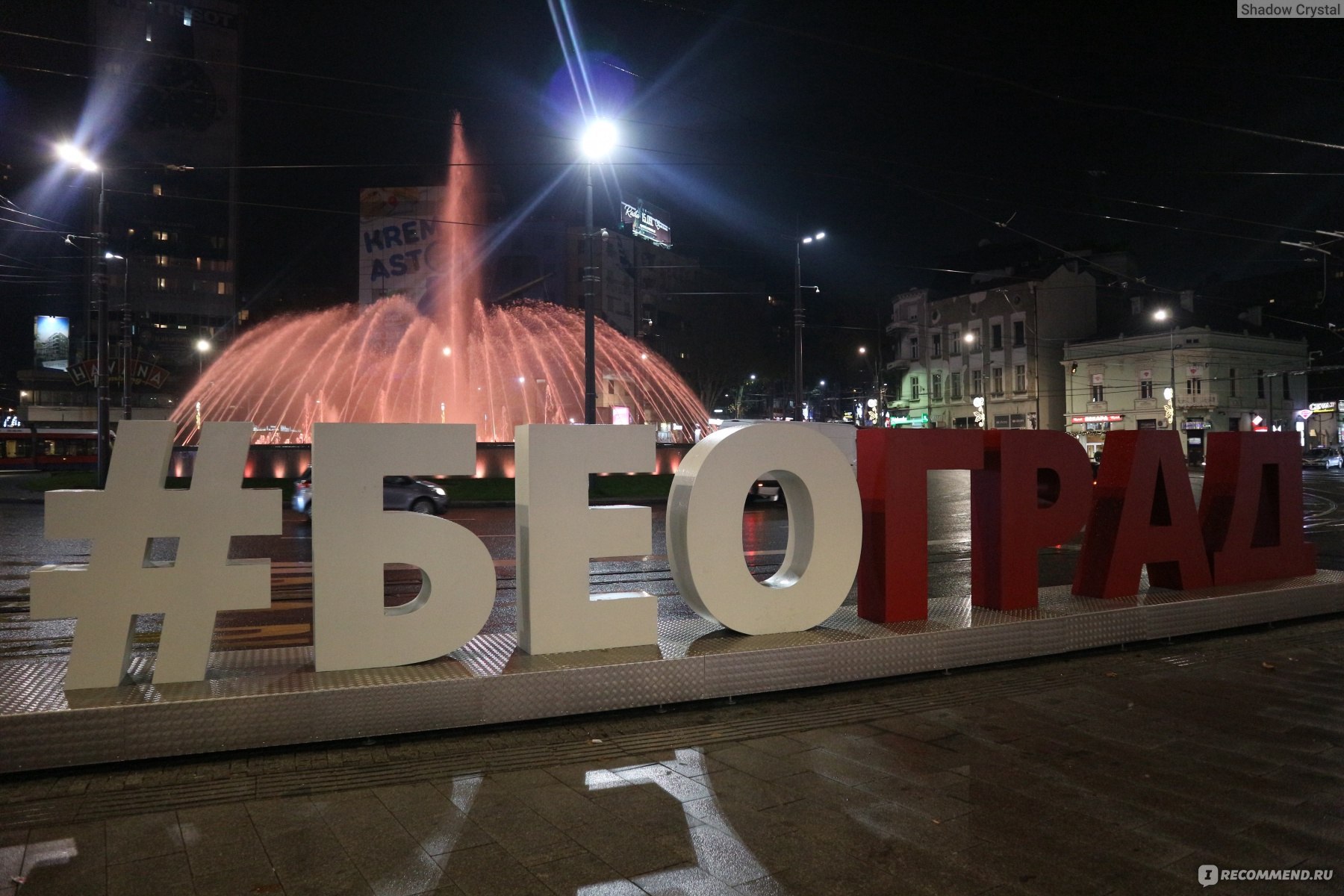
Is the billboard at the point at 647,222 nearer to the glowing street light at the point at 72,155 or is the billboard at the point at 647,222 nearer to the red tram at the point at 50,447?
the red tram at the point at 50,447

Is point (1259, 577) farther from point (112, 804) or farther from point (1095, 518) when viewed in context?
point (112, 804)

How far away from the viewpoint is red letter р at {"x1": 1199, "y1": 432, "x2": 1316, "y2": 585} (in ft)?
32.3

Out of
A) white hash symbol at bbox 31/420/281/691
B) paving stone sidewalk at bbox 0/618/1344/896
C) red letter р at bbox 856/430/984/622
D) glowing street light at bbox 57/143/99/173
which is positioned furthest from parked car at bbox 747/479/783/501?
white hash symbol at bbox 31/420/281/691

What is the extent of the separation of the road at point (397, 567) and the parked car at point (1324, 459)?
35.9m

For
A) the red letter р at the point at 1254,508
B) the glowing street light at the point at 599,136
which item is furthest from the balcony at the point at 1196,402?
the red letter р at the point at 1254,508

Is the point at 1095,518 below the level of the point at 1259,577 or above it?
above

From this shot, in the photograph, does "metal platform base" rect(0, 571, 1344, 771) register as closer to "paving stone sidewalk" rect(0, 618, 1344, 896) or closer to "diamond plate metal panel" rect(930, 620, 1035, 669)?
"diamond plate metal panel" rect(930, 620, 1035, 669)

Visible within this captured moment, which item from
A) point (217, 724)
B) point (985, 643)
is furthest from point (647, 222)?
point (217, 724)

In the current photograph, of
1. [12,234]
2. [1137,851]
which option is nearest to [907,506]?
[1137,851]

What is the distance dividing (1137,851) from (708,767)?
230cm

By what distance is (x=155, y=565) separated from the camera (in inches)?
236

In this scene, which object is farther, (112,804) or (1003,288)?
(1003,288)

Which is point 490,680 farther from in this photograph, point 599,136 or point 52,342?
point 52,342

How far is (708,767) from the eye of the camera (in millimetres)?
5301
